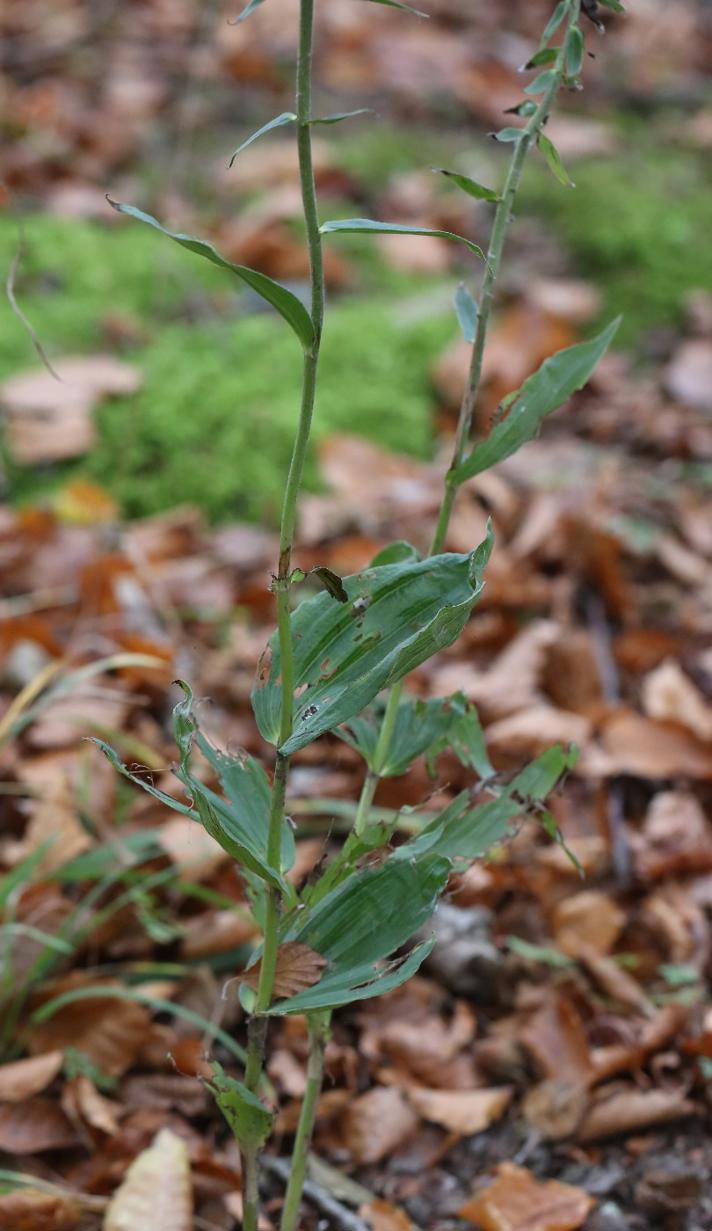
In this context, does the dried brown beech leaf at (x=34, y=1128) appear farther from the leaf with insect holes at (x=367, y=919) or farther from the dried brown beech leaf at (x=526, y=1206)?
the leaf with insect holes at (x=367, y=919)

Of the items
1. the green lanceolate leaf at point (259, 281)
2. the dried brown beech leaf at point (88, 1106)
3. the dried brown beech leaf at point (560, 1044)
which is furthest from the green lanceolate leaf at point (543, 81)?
the dried brown beech leaf at point (88, 1106)

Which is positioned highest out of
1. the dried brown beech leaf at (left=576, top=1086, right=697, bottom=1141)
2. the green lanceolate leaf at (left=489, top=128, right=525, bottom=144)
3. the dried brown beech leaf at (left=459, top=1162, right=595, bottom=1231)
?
the green lanceolate leaf at (left=489, top=128, right=525, bottom=144)

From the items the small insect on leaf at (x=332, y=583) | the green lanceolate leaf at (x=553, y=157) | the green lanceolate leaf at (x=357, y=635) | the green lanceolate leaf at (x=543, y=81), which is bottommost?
the green lanceolate leaf at (x=357, y=635)

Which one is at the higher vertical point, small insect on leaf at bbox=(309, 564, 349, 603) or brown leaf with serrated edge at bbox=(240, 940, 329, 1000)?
small insect on leaf at bbox=(309, 564, 349, 603)

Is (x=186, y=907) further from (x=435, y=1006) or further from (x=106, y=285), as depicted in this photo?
(x=106, y=285)

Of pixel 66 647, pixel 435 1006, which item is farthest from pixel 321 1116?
pixel 66 647

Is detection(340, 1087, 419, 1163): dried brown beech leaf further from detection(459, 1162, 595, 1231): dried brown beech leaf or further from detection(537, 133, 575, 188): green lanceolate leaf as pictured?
detection(537, 133, 575, 188): green lanceolate leaf

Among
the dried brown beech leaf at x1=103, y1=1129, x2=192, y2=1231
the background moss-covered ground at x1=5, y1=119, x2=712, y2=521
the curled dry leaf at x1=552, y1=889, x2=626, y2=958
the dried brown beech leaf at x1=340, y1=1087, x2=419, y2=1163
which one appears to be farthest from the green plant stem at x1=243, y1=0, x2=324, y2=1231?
the background moss-covered ground at x1=5, y1=119, x2=712, y2=521
